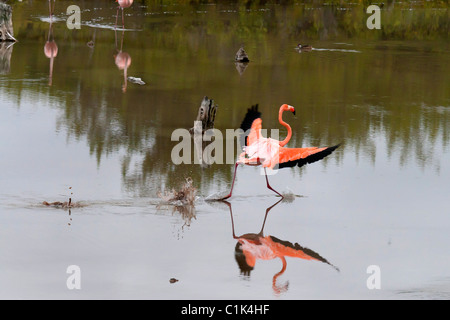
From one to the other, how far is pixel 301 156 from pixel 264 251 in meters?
1.40

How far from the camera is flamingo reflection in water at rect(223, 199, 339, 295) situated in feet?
23.0

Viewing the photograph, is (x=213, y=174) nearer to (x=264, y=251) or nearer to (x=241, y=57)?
(x=264, y=251)

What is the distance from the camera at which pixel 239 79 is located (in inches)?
639

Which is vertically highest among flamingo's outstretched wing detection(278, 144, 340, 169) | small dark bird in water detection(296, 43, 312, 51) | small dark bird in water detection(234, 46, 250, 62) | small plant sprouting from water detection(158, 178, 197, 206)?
small dark bird in water detection(296, 43, 312, 51)

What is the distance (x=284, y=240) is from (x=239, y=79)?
29.0 ft

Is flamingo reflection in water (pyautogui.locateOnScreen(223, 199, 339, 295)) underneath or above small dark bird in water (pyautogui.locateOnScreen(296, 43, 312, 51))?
underneath

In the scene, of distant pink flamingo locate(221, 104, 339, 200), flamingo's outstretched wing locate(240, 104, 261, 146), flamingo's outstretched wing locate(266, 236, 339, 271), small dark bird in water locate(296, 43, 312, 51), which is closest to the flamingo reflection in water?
flamingo's outstretched wing locate(266, 236, 339, 271)

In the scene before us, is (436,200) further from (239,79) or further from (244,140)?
(239,79)

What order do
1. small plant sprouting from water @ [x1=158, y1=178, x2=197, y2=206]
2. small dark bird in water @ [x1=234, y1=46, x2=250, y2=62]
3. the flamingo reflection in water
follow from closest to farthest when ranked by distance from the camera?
1. the flamingo reflection in water
2. small plant sprouting from water @ [x1=158, y1=178, x2=197, y2=206]
3. small dark bird in water @ [x1=234, y1=46, x2=250, y2=62]

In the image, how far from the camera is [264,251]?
733cm

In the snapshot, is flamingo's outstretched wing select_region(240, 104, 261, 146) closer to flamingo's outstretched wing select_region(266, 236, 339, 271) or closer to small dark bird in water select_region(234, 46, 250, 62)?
flamingo's outstretched wing select_region(266, 236, 339, 271)

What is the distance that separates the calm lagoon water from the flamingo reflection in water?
0.22ft

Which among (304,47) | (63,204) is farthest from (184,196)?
(304,47)

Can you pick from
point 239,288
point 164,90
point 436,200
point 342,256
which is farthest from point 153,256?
point 164,90
